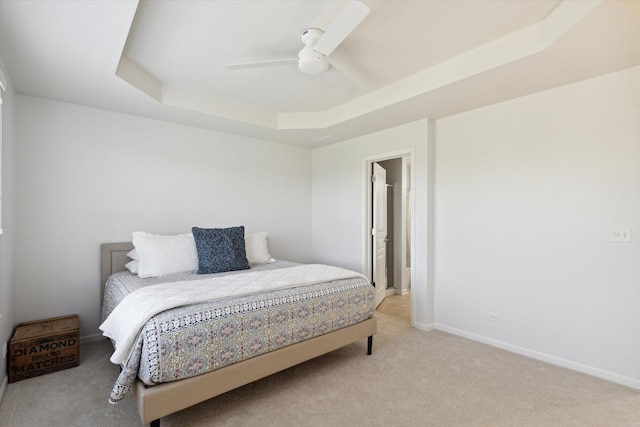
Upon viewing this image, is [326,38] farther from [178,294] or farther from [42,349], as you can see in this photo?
[42,349]

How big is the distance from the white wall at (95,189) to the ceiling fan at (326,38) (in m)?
1.83

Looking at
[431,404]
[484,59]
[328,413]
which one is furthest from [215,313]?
[484,59]

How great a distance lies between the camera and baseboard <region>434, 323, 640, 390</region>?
2352mm

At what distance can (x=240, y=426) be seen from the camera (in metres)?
1.90

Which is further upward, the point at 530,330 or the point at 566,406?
the point at 530,330

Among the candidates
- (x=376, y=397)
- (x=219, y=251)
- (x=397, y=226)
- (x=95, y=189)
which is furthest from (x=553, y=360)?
(x=95, y=189)

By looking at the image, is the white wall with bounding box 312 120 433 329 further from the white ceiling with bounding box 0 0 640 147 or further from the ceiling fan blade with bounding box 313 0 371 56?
the ceiling fan blade with bounding box 313 0 371 56

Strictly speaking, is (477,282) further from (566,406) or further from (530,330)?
(566,406)

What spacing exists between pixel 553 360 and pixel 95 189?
4.52 m

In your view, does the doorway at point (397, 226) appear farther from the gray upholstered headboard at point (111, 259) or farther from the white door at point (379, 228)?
the gray upholstered headboard at point (111, 259)

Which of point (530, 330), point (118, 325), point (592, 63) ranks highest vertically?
point (592, 63)

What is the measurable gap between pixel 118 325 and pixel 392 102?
9.31 feet

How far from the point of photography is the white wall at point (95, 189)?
9.42 ft

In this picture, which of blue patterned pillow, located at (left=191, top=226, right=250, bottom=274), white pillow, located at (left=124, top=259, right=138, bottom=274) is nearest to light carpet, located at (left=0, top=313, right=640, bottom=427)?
white pillow, located at (left=124, top=259, right=138, bottom=274)
